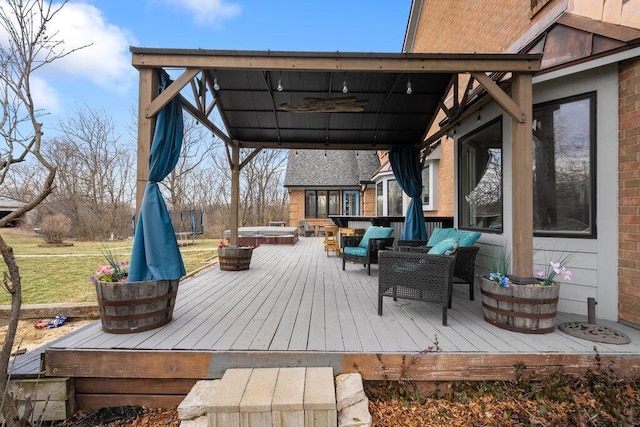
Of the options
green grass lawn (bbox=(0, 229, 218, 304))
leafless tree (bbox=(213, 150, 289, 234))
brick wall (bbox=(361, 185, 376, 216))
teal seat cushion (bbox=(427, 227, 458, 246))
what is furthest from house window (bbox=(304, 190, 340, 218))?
teal seat cushion (bbox=(427, 227, 458, 246))

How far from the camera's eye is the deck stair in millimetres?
1858

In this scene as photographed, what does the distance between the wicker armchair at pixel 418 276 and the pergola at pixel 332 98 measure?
2.26 ft

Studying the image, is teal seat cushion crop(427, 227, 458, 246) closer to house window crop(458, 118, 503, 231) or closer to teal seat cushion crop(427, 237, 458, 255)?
house window crop(458, 118, 503, 231)

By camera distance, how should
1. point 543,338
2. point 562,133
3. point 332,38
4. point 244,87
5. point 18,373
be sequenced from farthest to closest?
point 332,38, point 244,87, point 562,133, point 543,338, point 18,373

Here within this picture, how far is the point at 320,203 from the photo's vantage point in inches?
625

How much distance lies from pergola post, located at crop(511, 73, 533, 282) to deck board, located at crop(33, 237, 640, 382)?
67 cm

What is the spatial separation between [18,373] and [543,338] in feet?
13.7

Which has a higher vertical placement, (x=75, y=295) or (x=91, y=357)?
(x=91, y=357)

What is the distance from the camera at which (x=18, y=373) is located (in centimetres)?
226

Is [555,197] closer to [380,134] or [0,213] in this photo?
[380,134]

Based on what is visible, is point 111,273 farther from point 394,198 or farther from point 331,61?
point 394,198

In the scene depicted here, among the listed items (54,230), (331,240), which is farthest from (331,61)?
(54,230)

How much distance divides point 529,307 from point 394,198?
870 centimetres

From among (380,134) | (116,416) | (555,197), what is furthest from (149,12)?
(555,197)
